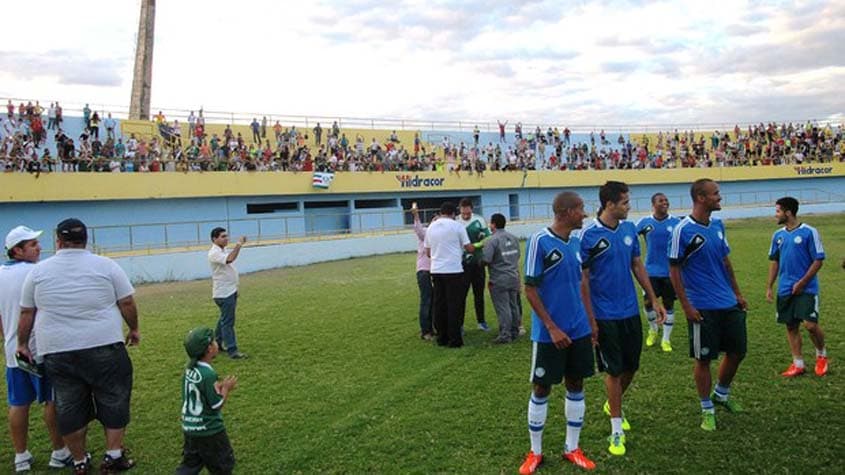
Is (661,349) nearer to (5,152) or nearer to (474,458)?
(474,458)

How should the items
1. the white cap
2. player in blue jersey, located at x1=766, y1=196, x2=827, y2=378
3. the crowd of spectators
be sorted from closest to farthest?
1. the white cap
2. player in blue jersey, located at x1=766, y1=196, x2=827, y2=378
3. the crowd of spectators

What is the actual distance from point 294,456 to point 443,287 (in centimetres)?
411

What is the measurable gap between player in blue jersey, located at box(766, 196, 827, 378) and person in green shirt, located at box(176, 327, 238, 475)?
18.5 ft

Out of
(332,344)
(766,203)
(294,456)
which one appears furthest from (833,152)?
(294,456)

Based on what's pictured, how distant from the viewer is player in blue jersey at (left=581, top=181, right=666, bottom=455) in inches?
200

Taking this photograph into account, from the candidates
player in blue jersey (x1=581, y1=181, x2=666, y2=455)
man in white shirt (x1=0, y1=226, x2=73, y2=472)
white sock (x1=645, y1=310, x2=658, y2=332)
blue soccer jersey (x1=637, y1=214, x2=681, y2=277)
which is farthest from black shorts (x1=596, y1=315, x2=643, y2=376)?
man in white shirt (x1=0, y1=226, x2=73, y2=472)

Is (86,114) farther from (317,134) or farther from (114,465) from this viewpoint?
(114,465)

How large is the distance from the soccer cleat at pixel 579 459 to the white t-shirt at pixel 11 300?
174 inches

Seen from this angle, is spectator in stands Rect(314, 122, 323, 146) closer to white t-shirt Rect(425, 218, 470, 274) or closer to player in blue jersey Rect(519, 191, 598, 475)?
white t-shirt Rect(425, 218, 470, 274)

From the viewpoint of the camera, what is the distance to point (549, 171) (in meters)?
39.6

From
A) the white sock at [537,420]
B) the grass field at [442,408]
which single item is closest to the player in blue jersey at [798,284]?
the grass field at [442,408]

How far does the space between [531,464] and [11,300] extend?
431cm

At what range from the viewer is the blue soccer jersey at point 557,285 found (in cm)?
475

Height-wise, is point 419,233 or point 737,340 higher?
point 419,233
